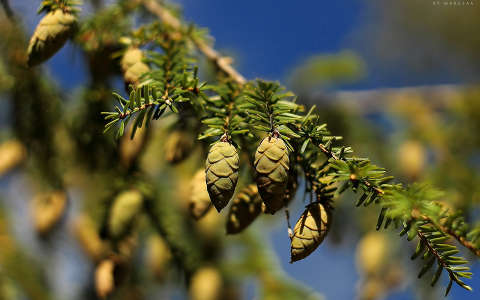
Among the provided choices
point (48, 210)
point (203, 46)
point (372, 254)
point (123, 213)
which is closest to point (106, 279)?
point (123, 213)

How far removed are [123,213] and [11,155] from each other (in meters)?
0.45

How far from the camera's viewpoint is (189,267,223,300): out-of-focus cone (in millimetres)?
1133

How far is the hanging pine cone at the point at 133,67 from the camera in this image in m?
0.71

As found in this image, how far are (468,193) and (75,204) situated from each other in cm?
128

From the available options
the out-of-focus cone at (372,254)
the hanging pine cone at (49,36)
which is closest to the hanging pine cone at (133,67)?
the hanging pine cone at (49,36)

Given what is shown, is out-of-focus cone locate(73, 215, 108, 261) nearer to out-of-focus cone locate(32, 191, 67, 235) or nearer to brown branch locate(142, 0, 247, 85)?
out-of-focus cone locate(32, 191, 67, 235)

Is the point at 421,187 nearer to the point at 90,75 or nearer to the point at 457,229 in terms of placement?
the point at 457,229

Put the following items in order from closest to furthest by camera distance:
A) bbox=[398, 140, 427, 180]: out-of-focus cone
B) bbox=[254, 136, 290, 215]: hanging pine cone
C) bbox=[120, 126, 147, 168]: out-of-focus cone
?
bbox=[254, 136, 290, 215]: hanging pine cone
bbox=[120, 126, 147, 168]: out-of-focus cone
bbox=[398, 140, 427, 180]: out-of-focus cone

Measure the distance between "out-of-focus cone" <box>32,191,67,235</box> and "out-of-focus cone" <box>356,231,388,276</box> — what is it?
0.90 meters

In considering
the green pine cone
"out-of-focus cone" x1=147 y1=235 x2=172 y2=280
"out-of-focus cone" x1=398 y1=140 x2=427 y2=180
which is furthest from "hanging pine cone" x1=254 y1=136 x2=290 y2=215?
"out-of-focus cone" x1=398 y1=140 x2=427 y2=180

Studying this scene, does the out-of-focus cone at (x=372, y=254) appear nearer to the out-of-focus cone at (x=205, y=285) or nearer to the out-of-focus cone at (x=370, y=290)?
the out-of-focus cone at (x=370, y=290)

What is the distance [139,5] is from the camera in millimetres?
1049

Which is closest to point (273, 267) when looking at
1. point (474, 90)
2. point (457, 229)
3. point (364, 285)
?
point (364, 285)

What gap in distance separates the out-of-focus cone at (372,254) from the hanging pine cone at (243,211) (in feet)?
2.63
